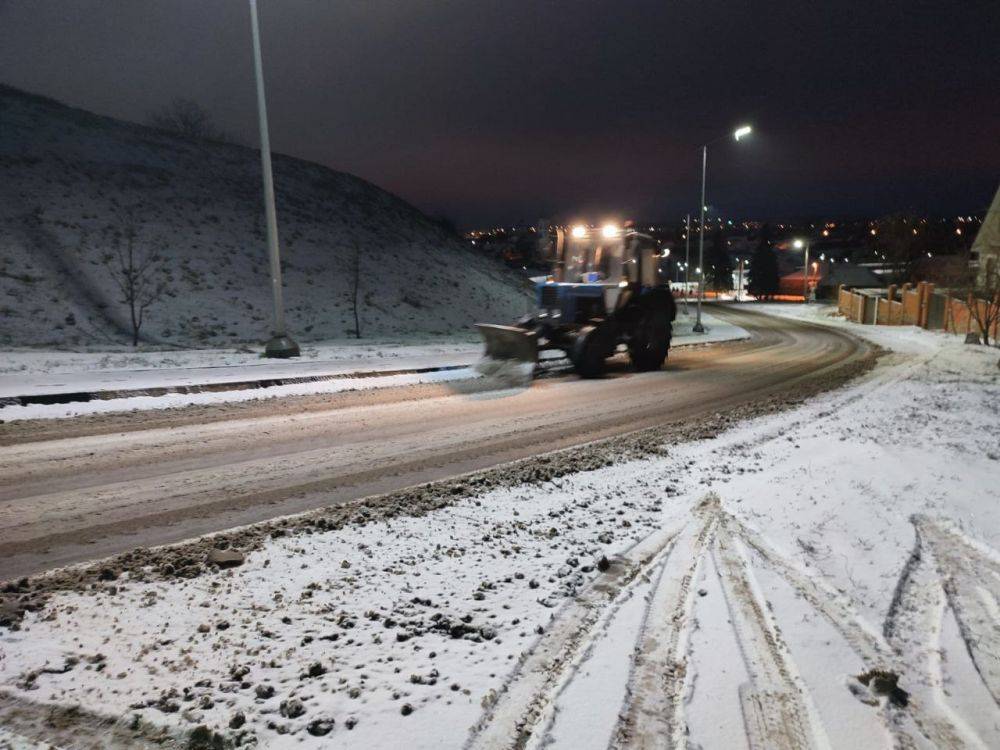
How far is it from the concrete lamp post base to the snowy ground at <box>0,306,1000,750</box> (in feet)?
39.6

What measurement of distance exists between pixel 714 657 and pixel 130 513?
15.5 feet

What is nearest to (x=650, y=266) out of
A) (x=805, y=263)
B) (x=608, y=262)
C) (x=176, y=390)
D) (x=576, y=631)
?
(x=608, y=262)

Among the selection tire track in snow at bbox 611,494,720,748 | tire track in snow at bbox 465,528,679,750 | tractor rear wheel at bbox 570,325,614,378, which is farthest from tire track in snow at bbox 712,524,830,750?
tractor rear wheel at bbox 570,325,614,378

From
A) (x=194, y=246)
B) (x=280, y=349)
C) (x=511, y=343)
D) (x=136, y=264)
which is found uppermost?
(x=194, y=246)

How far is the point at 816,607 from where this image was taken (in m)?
3.66

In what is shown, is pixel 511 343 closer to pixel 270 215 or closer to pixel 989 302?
pixel 270 215

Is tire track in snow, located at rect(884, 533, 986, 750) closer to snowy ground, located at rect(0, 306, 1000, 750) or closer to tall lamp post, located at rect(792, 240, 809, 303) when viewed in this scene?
snowy ground, located at rect(0, 306, 1000, 750)

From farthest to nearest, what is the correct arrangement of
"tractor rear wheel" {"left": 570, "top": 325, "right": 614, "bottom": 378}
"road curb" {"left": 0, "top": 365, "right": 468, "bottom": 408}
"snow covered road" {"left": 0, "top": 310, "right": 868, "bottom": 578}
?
"tractor rear wheel" {"left": 570, "top": 325, "right": 614, "bottom": 378}, "road curb" {"left": 0, "top": 365, "right": 468, "bottom": 408}, "snow covered road" {"left": 0, "top": 310, "right": 868, "bottom": 578}

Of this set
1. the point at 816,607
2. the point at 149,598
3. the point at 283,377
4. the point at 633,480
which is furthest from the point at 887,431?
the point at 283,377

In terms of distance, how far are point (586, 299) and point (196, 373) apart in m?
8.54

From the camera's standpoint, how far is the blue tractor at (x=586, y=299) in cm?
1311

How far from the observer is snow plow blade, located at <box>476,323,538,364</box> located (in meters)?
12.9

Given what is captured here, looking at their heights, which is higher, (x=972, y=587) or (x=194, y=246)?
(x=194, y=246)

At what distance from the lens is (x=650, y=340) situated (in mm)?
14852
